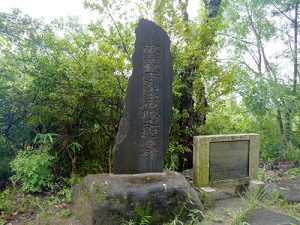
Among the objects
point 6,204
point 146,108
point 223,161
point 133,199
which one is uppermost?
point 146,108

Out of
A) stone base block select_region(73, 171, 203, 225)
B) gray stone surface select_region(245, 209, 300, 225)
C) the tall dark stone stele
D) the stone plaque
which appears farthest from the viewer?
the stone plaque

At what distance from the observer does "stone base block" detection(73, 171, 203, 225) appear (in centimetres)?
314

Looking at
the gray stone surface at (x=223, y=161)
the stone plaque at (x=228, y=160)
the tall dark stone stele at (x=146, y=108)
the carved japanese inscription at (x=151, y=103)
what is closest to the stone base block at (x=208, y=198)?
the gray stone surface at (x=223, y=161)

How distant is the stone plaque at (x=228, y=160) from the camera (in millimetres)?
4305

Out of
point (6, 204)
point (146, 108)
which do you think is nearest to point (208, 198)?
point (146, 108)

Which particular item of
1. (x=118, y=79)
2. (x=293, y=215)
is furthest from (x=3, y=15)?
(x=293, y=215)

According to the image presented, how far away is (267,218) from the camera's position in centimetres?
348

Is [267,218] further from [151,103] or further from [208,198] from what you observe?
[151,103]

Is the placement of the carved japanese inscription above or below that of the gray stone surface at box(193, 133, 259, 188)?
above

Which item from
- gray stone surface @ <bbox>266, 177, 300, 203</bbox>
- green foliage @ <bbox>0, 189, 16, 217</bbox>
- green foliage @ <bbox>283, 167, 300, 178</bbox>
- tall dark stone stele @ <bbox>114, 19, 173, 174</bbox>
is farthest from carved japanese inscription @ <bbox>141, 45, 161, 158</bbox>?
green foliage @ <bbox>283, 167, 300, 178</bbox>

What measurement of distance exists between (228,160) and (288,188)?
143 centimetres

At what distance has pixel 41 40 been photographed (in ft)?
17.5

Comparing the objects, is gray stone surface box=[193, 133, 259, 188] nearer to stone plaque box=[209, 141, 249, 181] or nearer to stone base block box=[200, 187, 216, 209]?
stone plaque box=[209, 141, 249, 181]

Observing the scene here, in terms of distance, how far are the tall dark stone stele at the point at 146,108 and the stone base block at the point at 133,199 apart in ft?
0.80
